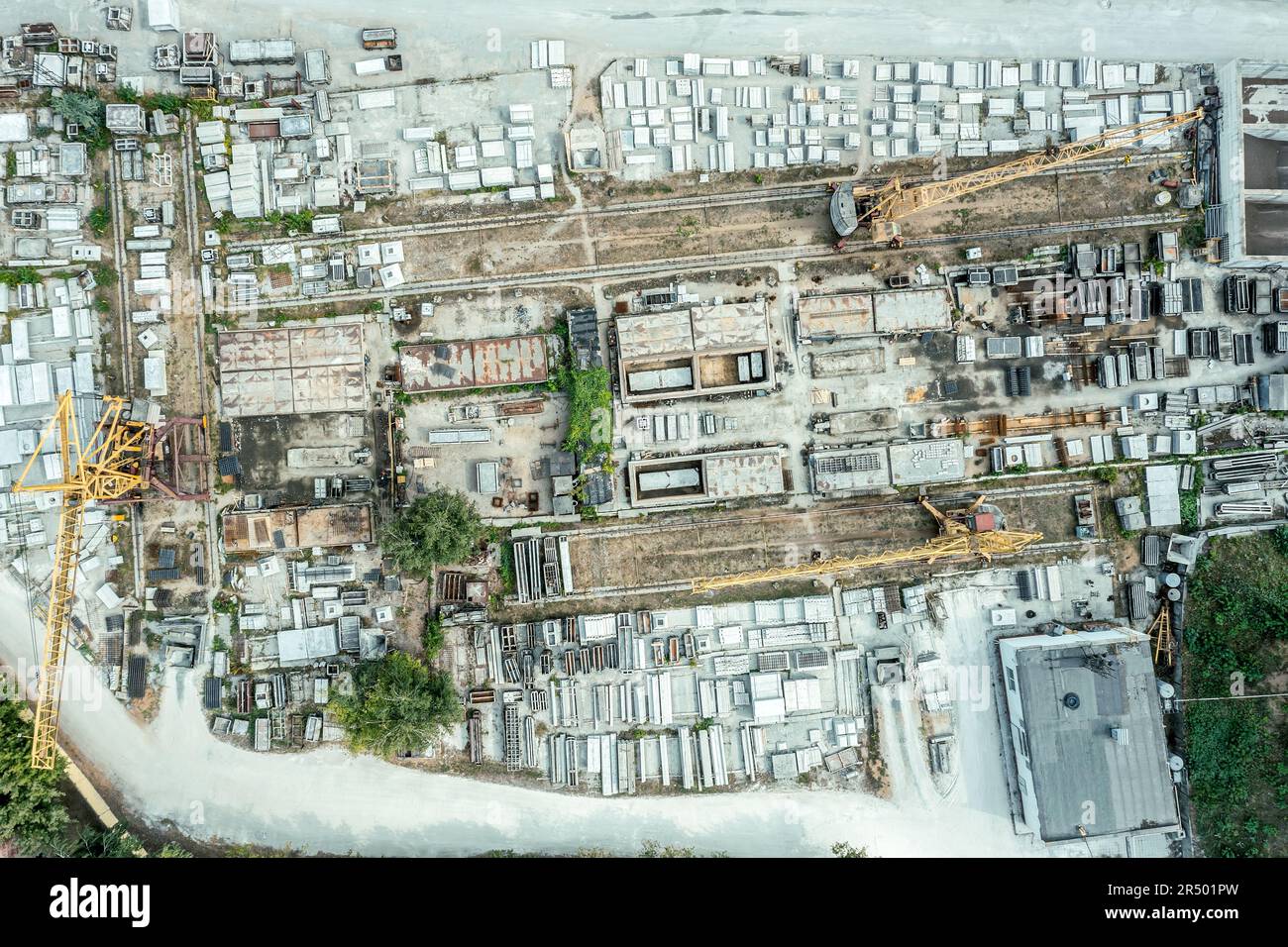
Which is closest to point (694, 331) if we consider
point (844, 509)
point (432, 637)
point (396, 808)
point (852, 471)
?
point (852, 471)

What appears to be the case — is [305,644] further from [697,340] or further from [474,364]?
[697,340]

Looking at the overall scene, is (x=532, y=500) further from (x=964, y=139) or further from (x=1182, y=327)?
(x=1182, y=327)

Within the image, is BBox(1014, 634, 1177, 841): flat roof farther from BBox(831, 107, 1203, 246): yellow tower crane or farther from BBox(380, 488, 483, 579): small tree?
BBox(380, 488, 483, 579): small tree

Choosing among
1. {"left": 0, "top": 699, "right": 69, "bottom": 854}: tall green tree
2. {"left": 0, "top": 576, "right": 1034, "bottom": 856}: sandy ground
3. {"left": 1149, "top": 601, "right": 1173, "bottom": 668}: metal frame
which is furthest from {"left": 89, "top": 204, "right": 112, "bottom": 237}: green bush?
{"left": 1149, "top": 601, "right": 1173, "bottom": 668}: metal frame

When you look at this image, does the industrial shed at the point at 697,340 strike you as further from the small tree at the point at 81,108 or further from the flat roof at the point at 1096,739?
the small tree at the point at 81,108

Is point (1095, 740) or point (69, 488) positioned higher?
point (69, 488)
